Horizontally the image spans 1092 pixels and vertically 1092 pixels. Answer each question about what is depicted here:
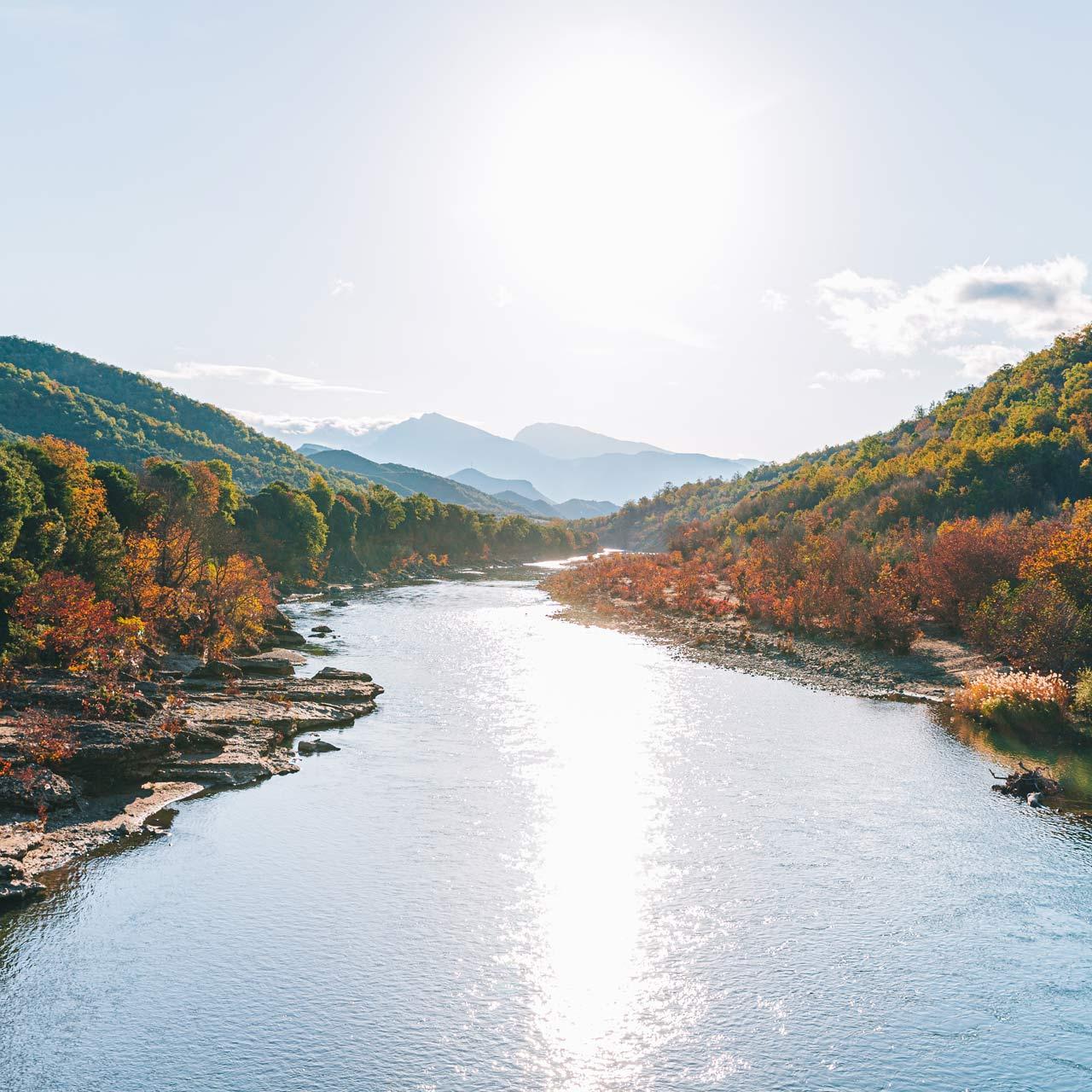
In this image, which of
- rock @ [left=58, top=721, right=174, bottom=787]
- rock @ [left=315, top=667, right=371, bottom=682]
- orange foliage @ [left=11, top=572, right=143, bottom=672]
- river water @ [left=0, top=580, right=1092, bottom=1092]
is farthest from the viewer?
rock @ [left=315, top=667, right=371, bottom=682]

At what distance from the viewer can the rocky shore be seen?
29.4 metres

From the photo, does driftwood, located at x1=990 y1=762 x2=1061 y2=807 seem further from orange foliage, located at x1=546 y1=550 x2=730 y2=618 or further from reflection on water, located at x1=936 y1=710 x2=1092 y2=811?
orange foliage, located at x1=546 y1=550 x2=730 y2=618

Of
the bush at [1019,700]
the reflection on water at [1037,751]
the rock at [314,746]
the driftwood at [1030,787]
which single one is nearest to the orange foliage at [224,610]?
the rock at [314,746]

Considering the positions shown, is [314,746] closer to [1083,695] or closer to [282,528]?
[1083,695]

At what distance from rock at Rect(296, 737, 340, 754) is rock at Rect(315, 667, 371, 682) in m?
12.4

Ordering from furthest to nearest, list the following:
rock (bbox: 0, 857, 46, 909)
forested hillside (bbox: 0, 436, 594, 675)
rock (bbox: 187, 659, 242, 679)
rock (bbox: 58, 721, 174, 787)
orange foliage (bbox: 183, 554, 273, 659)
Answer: orange foliage (bbox: 183, 554, 273, 659), rock (bbox: 187, 659, 242, 679), forested hillside (bbox: 0, 436, 594, 675), rock (bbox: 58, 721, 174, 787), rock (bbox: 0, 857, 46, 909)

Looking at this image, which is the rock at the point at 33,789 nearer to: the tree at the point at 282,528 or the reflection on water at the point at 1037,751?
the reflection on water at the point at 1037,751

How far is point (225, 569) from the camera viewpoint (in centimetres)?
6575

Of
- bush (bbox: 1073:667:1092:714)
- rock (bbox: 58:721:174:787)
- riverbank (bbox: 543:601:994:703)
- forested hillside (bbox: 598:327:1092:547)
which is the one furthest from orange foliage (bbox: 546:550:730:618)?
rock (bbox: 58:721:174:787)

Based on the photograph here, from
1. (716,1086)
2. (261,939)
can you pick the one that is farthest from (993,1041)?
(261,939)

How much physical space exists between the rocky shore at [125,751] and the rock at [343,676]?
4119mm

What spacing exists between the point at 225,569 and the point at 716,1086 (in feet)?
188

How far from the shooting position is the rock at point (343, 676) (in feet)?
184

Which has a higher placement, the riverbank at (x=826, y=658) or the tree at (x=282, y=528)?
the tree at (x=282, y=528)
